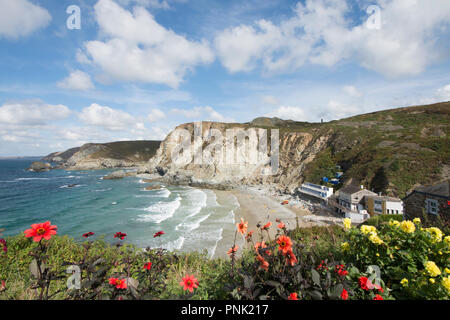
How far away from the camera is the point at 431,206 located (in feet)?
48.9

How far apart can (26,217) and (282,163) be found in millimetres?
56836

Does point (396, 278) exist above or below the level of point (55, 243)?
above

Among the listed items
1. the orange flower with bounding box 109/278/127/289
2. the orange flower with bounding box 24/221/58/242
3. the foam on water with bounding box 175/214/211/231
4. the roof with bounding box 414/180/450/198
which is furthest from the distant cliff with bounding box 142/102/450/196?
the orange flower with bounding box 24/221/58/242

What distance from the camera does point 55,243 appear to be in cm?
728

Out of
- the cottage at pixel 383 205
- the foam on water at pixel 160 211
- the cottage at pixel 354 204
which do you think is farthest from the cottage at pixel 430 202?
the foam on water at pixel 160 211

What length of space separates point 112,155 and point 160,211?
12297 centimetres

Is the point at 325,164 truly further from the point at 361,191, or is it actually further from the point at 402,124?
the point at 402,124

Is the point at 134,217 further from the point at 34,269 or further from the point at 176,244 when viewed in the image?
the point at 34,269

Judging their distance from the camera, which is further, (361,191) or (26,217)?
(26,217)

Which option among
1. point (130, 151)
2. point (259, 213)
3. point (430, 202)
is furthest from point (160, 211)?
point (130, 151)

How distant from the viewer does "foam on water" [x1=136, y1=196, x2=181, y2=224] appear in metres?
28.2
